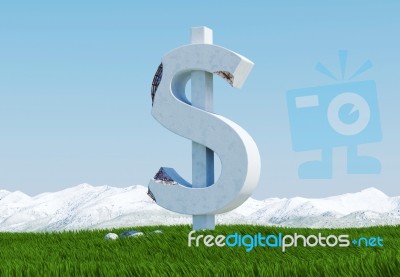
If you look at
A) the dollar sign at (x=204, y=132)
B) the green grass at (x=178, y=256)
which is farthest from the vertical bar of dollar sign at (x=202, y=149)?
the green grass at (x=178, y=256)

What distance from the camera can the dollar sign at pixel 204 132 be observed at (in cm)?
1063

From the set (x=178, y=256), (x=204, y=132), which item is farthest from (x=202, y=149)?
(x=178, y=256)

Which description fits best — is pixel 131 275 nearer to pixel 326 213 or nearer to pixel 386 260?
pixel 386 260

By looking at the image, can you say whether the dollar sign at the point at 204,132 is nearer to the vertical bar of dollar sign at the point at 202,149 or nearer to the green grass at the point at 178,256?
the vertical bar of dollar sign at the point at 202,149

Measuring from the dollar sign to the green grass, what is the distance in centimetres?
57

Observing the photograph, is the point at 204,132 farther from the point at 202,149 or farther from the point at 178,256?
the point at 178,256

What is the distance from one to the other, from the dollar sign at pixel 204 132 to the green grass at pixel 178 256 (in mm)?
568

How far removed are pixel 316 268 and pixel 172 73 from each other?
229 inches

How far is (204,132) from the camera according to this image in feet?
35.8

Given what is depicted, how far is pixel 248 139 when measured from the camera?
1082 cm

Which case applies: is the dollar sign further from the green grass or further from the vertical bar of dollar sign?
the green grass

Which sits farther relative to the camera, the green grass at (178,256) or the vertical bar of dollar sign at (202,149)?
the vertical bar of dollar sign at (202,149)

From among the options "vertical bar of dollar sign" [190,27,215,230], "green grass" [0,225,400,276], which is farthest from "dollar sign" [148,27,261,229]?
"green grass" [0,225,400,276]

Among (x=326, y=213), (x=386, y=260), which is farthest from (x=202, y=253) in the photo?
(x=326, y=213)
